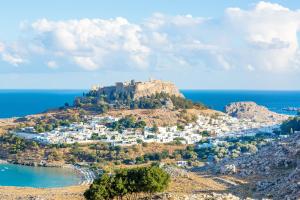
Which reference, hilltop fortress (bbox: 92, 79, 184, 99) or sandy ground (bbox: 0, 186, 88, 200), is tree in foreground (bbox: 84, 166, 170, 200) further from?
hilltop fortress (bbox: 92, 79, 184, 99)

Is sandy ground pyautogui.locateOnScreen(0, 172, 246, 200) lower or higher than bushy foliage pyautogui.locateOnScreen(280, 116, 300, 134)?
lower

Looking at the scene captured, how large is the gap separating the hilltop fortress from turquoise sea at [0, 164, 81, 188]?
49241mm

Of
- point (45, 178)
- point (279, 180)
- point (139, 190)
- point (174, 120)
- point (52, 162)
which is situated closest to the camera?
point (139, 190)

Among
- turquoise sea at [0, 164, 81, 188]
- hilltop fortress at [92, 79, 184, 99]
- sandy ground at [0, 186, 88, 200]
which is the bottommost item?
turquoise sea at [0, 164, 81, 188]

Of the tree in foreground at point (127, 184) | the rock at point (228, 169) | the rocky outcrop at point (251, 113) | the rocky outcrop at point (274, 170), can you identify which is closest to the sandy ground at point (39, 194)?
the tree in foreground at point (127, 184)

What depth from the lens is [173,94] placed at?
134625mm

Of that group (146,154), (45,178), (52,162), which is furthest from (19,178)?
(146,154)

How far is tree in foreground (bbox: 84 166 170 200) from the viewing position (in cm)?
4059

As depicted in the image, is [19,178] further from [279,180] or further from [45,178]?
[279,180]

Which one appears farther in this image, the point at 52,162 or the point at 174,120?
the point at 174,120

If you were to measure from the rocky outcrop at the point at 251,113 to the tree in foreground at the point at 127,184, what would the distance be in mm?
100970

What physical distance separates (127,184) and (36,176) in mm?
37799

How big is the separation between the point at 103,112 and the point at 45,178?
4535 centimetres

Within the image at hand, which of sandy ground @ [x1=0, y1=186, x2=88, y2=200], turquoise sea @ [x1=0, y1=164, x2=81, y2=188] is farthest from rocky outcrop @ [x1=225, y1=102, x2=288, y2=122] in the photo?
sandy ground @ [x1=0, y1=186, x2=88, y2=200]
